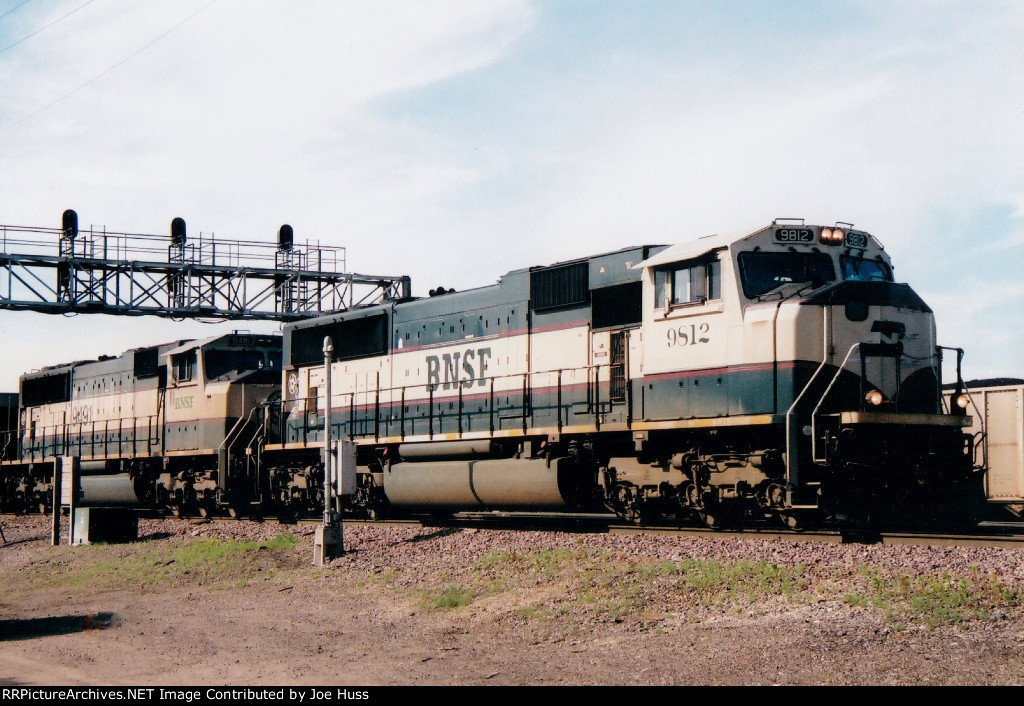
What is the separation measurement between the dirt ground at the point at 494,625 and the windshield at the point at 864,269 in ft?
12.3

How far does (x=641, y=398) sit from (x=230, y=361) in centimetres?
1302

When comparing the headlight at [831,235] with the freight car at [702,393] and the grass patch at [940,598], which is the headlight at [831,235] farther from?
the grass patch at [940,598]

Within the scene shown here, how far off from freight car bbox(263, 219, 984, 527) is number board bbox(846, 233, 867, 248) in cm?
8

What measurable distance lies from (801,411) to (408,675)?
6.23m

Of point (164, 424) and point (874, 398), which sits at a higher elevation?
point (874, 398)

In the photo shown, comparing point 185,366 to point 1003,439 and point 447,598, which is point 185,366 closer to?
point 447,598

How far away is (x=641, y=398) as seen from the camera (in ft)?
49.9

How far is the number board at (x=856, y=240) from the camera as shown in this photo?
14.2 metres

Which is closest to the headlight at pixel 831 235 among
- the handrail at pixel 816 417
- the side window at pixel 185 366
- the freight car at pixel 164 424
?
the handrail at pixel 816 417

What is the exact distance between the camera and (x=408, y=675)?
356 inches

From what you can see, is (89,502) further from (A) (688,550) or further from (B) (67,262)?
(A) (688,550)

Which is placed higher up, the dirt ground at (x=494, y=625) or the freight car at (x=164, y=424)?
the freight car at (x=164, y=424)

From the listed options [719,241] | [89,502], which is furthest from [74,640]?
[89,502]

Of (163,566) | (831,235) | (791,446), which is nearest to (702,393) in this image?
(791,446)
